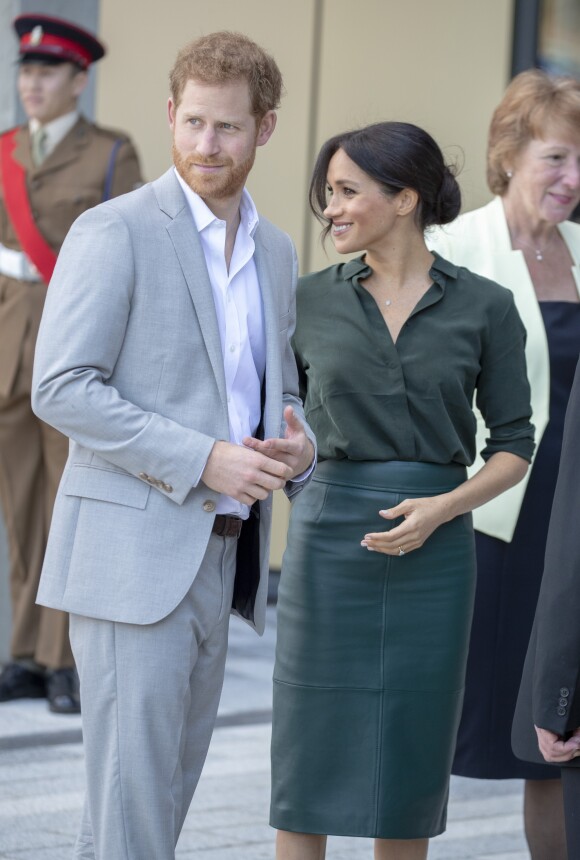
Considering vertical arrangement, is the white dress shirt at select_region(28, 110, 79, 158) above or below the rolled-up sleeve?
above

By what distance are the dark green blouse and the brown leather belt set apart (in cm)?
57

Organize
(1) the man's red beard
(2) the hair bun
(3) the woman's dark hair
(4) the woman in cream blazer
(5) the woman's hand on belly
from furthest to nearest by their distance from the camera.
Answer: (4) the woman in cream blazer < (2) the hair bun < (3) the woman's dark hair < (5) the woman's hand on belly < (1) the man's red beard

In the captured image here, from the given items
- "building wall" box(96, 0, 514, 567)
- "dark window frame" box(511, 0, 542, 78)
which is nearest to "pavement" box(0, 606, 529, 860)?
"building wall" box(96, 0, 514, 567)

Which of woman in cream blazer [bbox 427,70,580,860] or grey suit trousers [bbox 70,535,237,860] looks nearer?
grey suit trousers [bbox 70,535,237,860]

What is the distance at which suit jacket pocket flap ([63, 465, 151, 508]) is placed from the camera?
118 inches

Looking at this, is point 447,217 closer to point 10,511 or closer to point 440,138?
point 10,511

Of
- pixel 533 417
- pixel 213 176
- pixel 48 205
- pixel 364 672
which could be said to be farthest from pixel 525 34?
pixel 213 176

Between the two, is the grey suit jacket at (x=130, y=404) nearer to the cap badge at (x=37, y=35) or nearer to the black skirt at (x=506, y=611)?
the black skirt at (x=506, y=611)

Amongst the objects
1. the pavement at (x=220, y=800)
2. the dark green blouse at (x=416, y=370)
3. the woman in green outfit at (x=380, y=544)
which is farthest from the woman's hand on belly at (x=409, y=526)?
the pavement at (x=220, y=800)

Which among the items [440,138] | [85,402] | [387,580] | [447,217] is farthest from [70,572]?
[440,138]

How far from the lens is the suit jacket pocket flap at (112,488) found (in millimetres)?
3000

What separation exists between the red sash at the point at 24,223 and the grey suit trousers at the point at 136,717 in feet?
9.58

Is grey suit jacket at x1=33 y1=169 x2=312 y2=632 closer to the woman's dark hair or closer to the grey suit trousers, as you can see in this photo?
the grey suit trousers

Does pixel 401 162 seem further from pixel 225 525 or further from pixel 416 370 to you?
pixel 225 525
